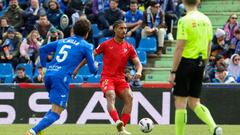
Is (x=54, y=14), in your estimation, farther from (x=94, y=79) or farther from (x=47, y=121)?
(x=47, y=121)

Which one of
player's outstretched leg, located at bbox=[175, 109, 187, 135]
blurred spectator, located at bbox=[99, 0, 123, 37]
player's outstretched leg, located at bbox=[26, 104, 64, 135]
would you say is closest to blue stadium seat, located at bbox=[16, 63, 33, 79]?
blurred spectator, located at bbox=[99, 0, 123, 37]

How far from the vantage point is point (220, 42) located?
2378 cm

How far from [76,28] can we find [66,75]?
2.72ft

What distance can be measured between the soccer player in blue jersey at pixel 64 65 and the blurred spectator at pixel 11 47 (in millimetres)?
10296

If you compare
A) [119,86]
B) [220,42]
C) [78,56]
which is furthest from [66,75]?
[220,42]

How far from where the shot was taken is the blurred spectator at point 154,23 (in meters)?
24.5

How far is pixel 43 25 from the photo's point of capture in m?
25.3

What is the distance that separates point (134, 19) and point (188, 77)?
38.3ft

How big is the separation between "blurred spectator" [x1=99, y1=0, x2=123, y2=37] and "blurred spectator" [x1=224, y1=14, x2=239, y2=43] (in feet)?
10.2

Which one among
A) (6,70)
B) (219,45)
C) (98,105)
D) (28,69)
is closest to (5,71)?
(6,70)

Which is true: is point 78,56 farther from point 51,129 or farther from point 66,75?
point 51,129

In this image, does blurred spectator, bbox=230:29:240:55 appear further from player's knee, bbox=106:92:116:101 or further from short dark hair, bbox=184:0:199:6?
short dark hair, bbox=184:0:199:6

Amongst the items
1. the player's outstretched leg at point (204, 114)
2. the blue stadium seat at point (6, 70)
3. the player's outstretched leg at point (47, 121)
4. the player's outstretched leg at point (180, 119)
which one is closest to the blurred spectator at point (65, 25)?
the blue stadium seat at point (6, 70)

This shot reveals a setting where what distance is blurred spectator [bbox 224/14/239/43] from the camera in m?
24.0
